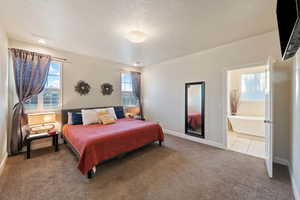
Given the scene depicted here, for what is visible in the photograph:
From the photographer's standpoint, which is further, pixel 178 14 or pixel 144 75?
pixel 144 75

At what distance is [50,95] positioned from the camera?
11.5 ft

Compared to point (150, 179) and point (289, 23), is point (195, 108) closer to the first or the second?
point (150, 179)

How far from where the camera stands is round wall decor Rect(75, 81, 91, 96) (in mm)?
3945

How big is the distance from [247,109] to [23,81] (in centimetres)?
706

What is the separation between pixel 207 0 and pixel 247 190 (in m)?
2.76

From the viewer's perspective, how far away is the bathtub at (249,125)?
3.88 meters

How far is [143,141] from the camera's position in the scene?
300cm

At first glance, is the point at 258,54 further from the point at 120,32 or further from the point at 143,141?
the point at 143,141

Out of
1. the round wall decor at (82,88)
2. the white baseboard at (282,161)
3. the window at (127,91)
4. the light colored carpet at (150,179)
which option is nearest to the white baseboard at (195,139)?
the light colored carpet at (150,179)

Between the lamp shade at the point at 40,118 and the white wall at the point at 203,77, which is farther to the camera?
the lamp shade at the point at 40,118

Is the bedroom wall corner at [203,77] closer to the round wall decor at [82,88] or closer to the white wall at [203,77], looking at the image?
the white wall at [203,77]

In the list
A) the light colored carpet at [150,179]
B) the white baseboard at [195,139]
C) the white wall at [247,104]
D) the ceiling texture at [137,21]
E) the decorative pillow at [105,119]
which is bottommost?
A: the light colored carpet at [150,179]

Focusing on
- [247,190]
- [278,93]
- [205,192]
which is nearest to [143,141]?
[205,192]

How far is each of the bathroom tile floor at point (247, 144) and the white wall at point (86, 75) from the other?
4.11 metres
